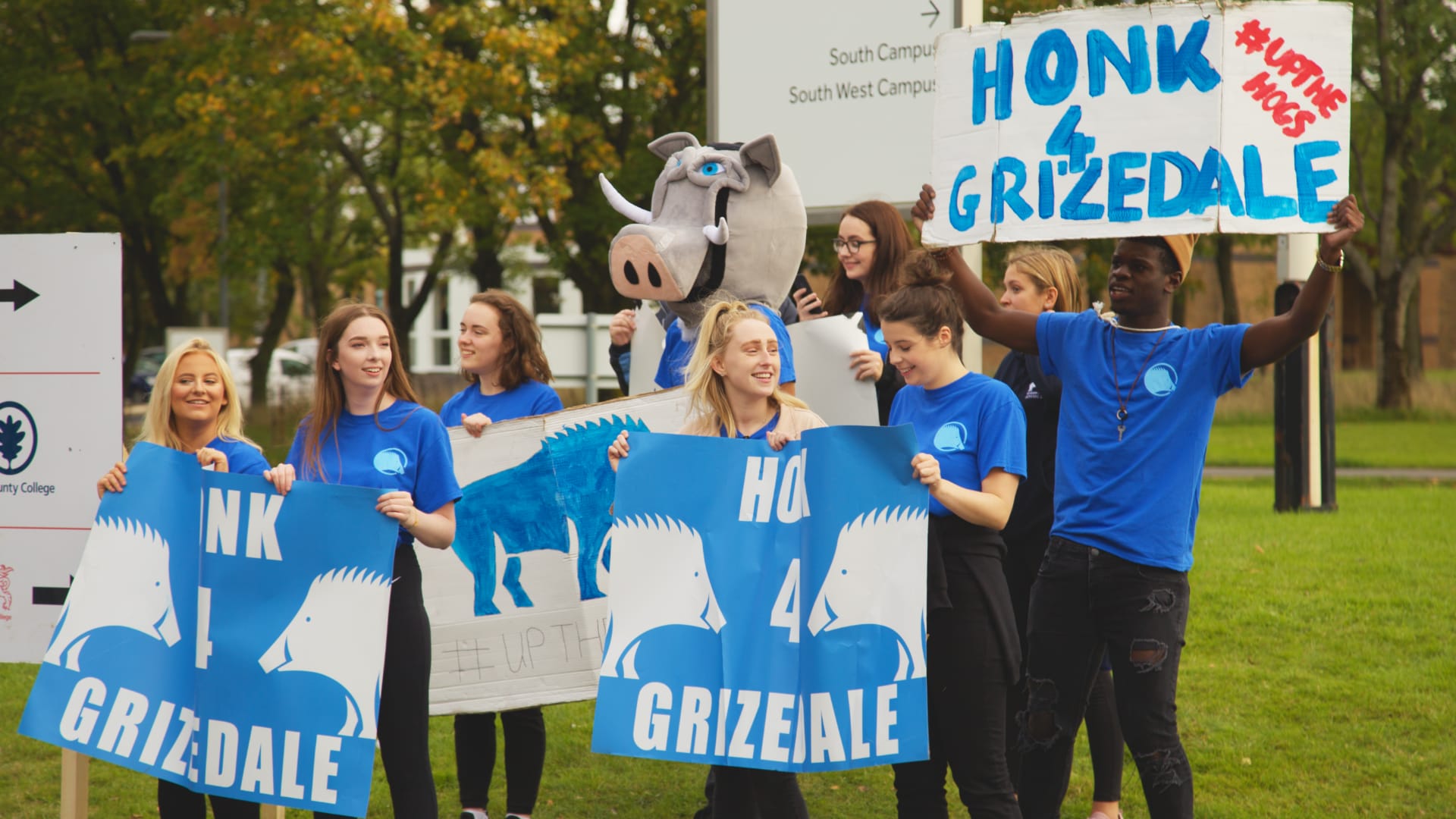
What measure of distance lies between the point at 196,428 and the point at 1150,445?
280 centimetres

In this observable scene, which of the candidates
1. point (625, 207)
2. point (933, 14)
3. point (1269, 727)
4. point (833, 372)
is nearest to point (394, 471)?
point (625, 207)

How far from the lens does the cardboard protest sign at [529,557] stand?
5.08 metres

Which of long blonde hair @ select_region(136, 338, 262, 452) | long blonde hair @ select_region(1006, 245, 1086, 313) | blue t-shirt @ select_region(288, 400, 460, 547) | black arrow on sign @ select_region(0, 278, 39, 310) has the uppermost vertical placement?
long blonde hair @ select_region(1006, 245, 1086, 313)

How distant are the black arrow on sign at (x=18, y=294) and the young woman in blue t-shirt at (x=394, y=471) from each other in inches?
53.1

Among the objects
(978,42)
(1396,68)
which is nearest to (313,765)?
(978,42)

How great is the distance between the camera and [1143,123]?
163 inches

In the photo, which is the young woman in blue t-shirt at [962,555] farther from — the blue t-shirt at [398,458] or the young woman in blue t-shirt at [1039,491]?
the blue t-shirt at [398,458]

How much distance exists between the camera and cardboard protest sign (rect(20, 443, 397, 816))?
3.91 meters

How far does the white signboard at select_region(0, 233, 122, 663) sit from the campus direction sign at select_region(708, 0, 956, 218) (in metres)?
4.65

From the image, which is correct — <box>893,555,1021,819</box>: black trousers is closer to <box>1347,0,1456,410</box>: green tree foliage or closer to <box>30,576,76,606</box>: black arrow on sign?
<box>30,576,76,606</box>: black arrow on sign

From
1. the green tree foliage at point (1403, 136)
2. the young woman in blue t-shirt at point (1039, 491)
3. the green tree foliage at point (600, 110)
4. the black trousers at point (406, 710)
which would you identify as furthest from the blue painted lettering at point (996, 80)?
the green tree foliage at point (1403, 136)

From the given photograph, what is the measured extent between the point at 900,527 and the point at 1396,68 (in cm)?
2475

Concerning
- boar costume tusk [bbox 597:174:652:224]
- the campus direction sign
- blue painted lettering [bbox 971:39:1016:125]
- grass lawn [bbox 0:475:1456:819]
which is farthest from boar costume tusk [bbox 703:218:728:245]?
the campus direction sign

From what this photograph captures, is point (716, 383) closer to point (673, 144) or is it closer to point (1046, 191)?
point (1046, 191)
